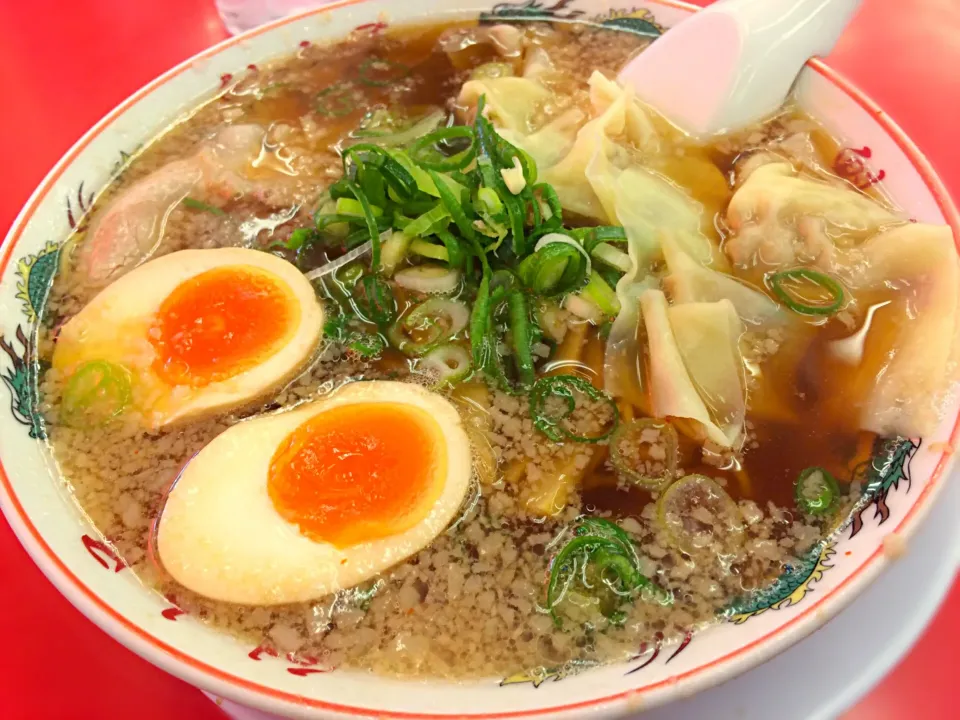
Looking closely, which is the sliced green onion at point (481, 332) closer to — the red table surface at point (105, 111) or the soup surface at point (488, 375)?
the soup surface at point (488, 375)

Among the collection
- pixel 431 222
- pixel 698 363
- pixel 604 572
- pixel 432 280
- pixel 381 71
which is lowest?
pixel 604 572

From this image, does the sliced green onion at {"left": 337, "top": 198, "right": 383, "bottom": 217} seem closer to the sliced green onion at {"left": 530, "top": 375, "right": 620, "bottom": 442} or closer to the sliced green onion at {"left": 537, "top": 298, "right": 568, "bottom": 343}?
the sliced green onion at {"left": 537, "top": 298, "right": 568, "bottom": 343}

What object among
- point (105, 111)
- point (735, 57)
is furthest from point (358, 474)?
point (105, 111)

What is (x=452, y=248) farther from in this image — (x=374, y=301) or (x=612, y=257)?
(x=612, y=257)

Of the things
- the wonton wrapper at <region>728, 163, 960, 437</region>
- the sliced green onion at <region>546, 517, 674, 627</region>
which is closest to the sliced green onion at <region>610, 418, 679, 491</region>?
the sliced green onion at <region>546, 517, 674, 627</region>

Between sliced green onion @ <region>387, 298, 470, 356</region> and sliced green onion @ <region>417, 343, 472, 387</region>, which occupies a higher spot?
sliced green onion @ <region>387, 298, 470, 356</region>

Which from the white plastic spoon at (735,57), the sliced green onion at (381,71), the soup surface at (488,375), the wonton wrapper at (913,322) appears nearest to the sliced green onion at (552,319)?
the soup surface at (488,375)

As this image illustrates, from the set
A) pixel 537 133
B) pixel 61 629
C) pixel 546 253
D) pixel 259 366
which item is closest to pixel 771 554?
pixel 546 253
